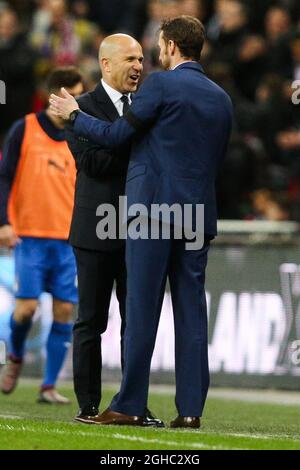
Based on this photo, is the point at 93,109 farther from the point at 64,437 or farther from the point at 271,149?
the point at 271,149

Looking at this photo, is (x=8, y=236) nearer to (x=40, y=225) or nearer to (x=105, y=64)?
(x=40, y=225)

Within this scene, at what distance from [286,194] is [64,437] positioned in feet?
23.3

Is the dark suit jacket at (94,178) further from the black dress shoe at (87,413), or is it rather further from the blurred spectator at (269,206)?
the blurred spectator at (269,206)

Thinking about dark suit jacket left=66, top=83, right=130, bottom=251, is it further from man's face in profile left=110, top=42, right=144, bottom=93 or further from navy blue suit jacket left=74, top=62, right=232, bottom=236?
navy blue suit jacket left=74, top=62, right=232, bottom=236

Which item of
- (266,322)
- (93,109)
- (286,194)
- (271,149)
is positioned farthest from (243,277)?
(93,109)

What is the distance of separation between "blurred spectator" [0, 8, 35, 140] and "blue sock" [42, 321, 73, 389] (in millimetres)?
5934

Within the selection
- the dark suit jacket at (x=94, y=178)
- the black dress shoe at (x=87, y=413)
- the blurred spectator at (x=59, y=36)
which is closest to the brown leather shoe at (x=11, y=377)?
the black dress shoe at (x=87, y=413)

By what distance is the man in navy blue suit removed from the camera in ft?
24.0

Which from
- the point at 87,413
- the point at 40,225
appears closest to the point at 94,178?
the point at 87,413

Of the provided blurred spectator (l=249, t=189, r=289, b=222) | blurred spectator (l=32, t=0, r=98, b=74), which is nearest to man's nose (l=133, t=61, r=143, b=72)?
blurred spectator (l=249, t=189, r=289, b=222)

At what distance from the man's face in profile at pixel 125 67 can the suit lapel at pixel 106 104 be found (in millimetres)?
78

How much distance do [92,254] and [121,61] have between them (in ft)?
3.88

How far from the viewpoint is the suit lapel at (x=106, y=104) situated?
7914 mm

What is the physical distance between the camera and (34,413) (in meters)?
9.01
